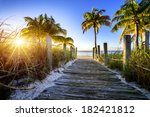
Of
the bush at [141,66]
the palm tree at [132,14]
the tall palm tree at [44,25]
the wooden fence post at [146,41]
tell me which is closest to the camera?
the bush at [141,66]

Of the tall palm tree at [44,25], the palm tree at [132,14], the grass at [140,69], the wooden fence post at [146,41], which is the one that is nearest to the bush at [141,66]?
the grass at [140,69]

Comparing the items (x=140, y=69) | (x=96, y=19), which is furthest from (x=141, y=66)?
(x=96, y=19)

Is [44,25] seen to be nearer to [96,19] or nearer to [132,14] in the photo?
[96,19]

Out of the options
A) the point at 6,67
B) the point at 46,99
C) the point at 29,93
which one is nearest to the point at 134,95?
the point at 46,99

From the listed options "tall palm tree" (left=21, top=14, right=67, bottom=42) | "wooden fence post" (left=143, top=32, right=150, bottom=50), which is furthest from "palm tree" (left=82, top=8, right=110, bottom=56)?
"wooden fence post" (left=143, top=32, right=150, bottom=50)

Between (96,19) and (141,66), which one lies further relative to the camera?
(96,19)

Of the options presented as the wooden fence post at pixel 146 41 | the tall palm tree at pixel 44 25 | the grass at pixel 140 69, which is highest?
the tall palm tree at pixel 44 25

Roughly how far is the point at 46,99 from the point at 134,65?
286cm

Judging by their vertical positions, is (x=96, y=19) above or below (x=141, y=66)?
above

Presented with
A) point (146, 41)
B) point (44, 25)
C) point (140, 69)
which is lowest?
point (140, 69)

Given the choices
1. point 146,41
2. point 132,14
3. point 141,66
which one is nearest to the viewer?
point 141,66

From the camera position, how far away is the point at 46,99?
392cm

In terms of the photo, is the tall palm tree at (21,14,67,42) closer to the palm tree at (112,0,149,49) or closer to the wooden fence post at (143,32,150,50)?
the palm tree at (112,0,149,49)

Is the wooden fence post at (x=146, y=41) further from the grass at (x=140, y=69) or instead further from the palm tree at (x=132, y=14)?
the palm tree at (x=132, y=14)
